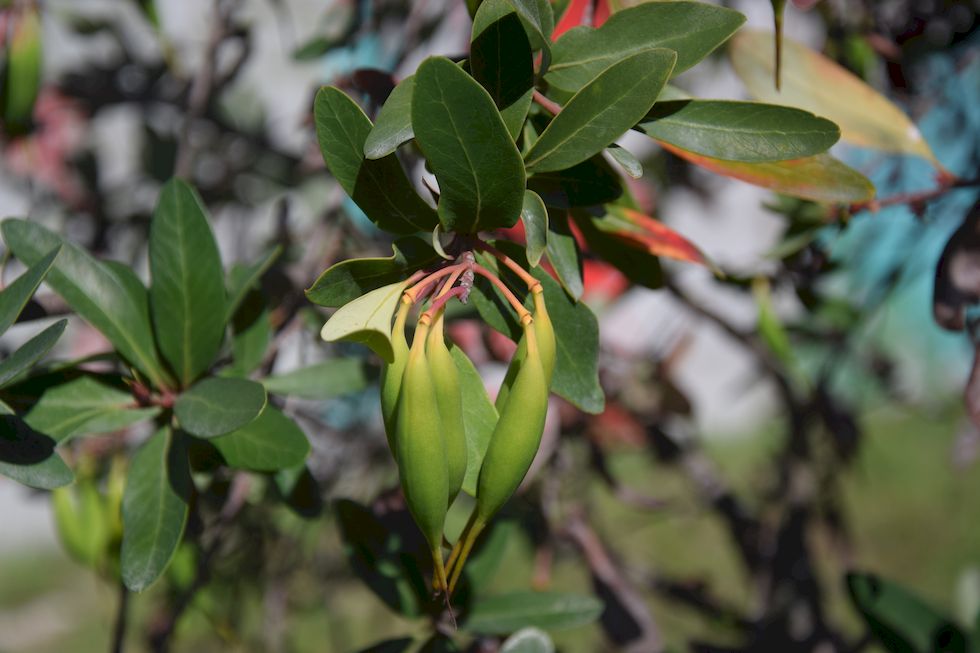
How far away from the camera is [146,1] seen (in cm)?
83

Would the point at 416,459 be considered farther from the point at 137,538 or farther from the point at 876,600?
the point at 876,600

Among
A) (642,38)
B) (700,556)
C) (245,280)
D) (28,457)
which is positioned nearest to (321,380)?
(245,280)

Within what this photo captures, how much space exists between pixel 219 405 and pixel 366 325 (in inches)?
6.5

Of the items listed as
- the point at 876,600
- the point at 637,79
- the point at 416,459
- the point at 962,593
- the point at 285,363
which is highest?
the point at 637,79

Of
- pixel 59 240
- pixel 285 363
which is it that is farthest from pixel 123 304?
pixel 285 363

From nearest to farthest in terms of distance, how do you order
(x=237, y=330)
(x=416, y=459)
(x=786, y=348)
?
(x=416, y=459), (x=237, y=330), (x=786, y=348)

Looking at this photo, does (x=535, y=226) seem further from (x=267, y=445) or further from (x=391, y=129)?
(x=267, y=445)

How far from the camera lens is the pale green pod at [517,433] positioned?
0.31 m

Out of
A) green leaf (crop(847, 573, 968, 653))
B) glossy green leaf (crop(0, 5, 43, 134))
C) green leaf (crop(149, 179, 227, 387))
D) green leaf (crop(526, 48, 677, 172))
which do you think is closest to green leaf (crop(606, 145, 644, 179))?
green leaf (crop(526, 48, 677, 172))

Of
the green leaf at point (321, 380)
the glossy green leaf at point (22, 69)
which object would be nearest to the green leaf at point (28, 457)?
the green leaf at point (321, 380)

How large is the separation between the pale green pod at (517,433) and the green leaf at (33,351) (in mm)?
188

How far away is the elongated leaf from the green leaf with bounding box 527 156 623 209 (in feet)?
0.57

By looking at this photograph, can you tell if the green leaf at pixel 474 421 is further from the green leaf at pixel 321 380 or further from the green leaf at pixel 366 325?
the green leaf at pixel 321 380

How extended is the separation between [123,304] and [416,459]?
0.91ft
